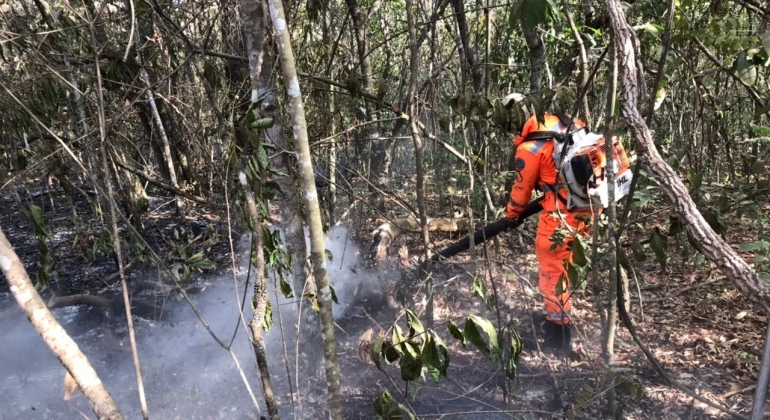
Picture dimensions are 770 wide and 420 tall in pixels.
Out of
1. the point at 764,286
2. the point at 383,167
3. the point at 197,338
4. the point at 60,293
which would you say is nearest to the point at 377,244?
the point at 383,167

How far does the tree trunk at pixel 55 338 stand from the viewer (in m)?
1.21

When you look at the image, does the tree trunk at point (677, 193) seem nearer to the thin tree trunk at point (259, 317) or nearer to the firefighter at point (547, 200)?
the thin tree trunk at point (259, 317)

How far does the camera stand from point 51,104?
10.4ft

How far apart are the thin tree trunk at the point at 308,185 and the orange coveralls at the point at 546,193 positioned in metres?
2.02

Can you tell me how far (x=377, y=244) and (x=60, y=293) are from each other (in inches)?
120

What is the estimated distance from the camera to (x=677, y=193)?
1060 mm

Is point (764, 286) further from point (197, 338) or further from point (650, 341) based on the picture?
point (197, 338)

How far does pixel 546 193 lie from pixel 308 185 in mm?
2355

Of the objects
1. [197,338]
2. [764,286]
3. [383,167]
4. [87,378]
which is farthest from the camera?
[383,167]

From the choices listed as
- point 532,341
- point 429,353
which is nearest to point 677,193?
point 429,353

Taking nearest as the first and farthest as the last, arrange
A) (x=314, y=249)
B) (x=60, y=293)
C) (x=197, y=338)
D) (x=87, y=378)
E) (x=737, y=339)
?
(x=87, y=378) → (x=314, y=249) → (x=737, y=339) → (x=197, y=338) → (x=60, y=293)

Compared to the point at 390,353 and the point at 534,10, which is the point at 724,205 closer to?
the point at 534,10

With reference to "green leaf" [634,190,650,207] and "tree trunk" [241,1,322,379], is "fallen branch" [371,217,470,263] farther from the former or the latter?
"green leaf" [634,190,650,207]

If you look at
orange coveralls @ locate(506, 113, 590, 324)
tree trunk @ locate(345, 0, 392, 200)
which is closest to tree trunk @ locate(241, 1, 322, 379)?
tree trunk @ locate(345, 0, 392, 200)
